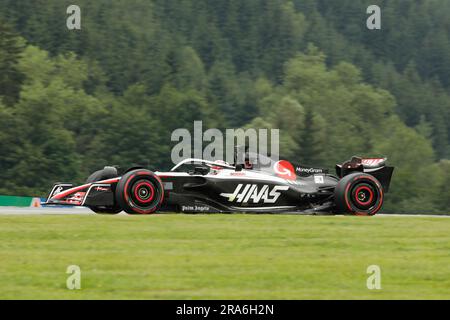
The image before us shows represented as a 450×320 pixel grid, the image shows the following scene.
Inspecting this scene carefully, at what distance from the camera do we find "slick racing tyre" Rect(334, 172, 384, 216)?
1716 cm

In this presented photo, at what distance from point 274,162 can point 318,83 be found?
93.7m

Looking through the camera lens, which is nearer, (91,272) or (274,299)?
(274,299)

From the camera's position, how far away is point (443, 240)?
1393 centimetres

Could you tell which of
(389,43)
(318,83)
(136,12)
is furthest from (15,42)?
(389,43)

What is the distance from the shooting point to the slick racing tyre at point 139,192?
16.3 meters

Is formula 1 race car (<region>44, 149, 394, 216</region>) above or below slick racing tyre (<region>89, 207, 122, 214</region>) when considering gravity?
above

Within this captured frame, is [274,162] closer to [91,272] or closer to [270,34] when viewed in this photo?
[91,272]

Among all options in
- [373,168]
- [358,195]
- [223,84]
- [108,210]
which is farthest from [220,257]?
[223,84]

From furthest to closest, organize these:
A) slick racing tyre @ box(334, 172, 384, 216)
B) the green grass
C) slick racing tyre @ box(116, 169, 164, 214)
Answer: slick racing tyre @ box(334, 172, 384, 216), slick racing tyre @ box(116, 169, 164, 214), the green grass

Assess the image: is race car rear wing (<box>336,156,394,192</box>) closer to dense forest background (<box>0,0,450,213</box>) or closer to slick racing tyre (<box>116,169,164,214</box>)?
slick racing tyre (<box>116,169,164,214</box>)

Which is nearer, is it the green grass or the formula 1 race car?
the green grass

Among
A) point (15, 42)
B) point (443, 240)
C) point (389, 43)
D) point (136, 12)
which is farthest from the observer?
point (389, 43)

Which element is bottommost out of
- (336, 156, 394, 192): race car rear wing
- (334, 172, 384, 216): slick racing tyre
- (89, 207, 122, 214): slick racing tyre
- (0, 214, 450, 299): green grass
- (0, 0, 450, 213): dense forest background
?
(0, 214, 450, 299): green grass

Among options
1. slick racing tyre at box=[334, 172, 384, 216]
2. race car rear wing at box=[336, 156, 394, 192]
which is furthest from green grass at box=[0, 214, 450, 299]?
race car rear wing at box=[336, 156, 394, 192]
